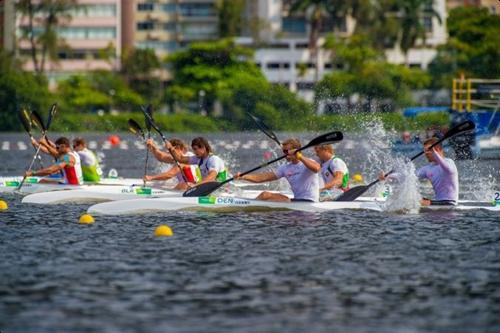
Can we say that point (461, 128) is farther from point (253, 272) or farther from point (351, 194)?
point (253, 272)

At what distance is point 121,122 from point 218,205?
77798 mm

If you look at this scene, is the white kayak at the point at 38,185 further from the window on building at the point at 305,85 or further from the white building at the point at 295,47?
the white building at the point at 295,47

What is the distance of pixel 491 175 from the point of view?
42375 millimetres

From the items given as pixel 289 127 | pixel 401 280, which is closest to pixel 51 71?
pixel 289 127

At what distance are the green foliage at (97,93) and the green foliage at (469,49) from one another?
91.2ft

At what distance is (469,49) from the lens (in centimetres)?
11256

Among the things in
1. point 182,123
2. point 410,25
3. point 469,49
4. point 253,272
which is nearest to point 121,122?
point 182,123

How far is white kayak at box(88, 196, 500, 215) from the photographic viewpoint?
26297 mm

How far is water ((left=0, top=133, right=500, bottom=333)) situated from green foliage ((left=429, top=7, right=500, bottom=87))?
80.9m

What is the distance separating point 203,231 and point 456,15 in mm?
102819

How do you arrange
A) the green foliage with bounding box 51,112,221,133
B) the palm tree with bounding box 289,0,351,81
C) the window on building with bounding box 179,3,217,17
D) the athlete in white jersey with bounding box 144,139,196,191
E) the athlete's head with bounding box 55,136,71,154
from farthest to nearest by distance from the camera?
the window on building with bounding box 179,3,217,17 → the palm tree with bounding box 289,0,351,81 → the green foliage with bounding box 51,112,221,133 → the athlete's head with bounding box 55,136,71,154 → the athlete in white jersey with bounding box 144,139,196,191

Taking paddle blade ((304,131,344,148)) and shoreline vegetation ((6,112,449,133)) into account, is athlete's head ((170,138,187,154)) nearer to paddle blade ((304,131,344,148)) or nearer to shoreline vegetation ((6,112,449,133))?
paddle blade ((304,131,344,148))

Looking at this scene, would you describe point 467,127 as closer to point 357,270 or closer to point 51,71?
point 357,270

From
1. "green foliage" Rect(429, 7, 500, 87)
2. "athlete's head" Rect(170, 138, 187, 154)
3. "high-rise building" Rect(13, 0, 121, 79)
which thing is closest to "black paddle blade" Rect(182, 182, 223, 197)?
"athlete's head" Rect(170, 138, 187, 154)
